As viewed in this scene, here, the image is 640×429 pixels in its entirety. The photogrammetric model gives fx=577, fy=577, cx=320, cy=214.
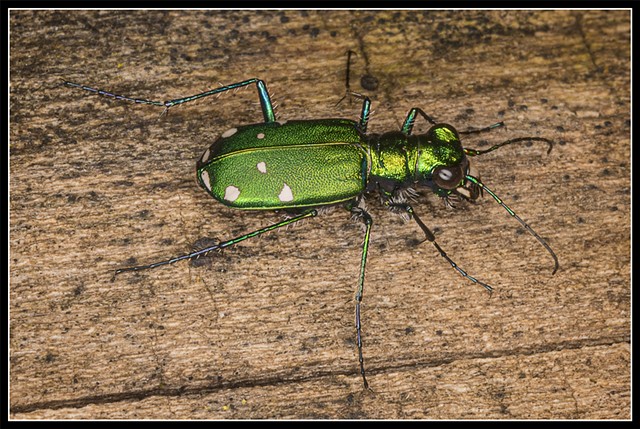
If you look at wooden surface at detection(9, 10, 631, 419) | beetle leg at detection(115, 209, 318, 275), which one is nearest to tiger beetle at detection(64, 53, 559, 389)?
beetle leg at detection(115, 209, 318, 275)

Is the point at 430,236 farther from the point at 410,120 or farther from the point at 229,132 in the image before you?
the point at 229,132

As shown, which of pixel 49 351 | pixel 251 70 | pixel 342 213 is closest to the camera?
pixel 49 351

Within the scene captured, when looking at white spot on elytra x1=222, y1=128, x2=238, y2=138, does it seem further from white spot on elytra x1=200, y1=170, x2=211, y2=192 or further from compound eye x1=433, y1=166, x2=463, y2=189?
compound eye x1=433, y1=166, x2=463, y2=189

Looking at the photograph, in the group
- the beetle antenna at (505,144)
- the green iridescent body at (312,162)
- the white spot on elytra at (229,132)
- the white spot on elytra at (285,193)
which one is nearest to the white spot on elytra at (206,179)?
the green iridescent body at (312,162)

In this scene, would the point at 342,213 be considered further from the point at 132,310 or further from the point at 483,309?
the point at 132,310

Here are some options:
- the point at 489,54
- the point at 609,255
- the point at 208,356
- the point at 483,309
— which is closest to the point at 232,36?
the point at 489,54

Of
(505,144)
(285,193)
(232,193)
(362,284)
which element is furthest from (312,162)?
(505,144)
